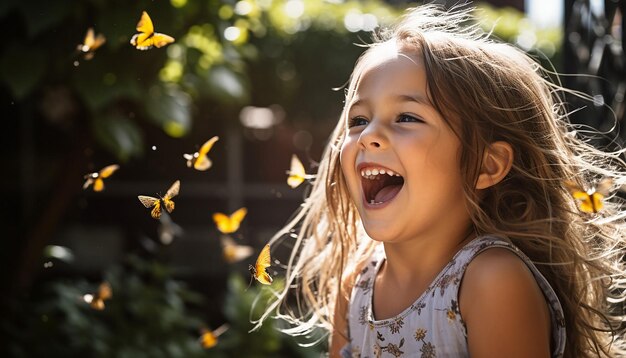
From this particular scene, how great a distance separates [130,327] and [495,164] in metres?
1.84

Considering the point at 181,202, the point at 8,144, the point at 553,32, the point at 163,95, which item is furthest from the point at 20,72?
the point at 553,32

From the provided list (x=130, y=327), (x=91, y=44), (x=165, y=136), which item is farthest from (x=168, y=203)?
(x=165, y=136)

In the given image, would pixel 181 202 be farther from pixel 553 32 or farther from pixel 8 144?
pixel 553 32

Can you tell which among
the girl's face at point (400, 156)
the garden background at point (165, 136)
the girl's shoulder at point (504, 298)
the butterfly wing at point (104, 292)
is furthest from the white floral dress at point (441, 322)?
the butterfly wing at point (104, 292)

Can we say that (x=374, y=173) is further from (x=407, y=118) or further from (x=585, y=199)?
(x=585, y=199)

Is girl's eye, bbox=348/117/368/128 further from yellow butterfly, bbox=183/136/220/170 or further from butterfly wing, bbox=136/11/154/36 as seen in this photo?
butterfly wing, bbox=136/11/154/36

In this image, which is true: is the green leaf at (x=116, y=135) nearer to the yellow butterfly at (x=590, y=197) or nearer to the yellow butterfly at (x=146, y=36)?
the yellow butterfly at (x=146, y=36)

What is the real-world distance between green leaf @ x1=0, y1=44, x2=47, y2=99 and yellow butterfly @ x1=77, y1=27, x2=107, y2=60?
262 millimetres

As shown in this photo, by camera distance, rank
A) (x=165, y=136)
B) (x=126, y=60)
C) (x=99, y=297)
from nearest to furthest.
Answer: (x=99, y=297)
(x=126, y=60)
(x=165, y=136)

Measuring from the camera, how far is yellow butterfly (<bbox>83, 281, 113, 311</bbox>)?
2093mm

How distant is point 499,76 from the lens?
176 cm

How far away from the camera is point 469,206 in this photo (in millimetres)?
1752

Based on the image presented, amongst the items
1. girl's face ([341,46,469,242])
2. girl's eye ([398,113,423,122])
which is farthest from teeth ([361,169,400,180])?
girl's eye ([398,113,423,122])

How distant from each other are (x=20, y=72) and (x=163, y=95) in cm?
50
